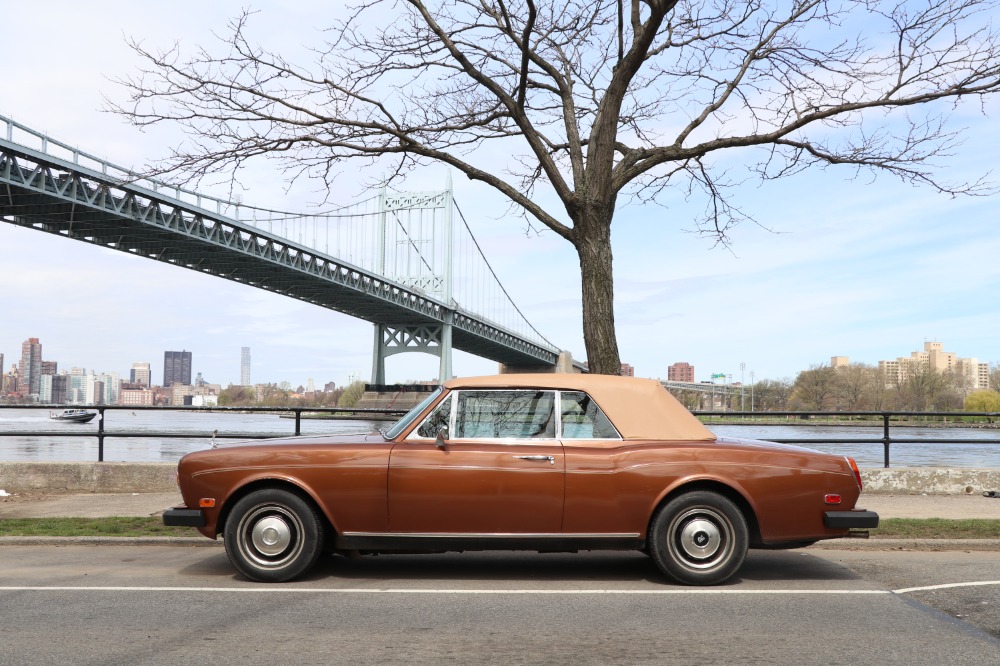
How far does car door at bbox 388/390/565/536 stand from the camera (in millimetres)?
6016

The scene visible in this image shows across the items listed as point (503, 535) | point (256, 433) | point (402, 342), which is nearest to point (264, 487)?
point (503, 535)

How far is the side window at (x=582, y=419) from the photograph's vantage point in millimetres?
6242

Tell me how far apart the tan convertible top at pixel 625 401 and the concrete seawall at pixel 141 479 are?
19.1 feet

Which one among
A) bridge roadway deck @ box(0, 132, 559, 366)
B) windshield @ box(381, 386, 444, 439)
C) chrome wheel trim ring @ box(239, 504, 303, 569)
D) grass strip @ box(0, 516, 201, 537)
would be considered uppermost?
bridge roadway deck @ box(0, 132, 559, 366)

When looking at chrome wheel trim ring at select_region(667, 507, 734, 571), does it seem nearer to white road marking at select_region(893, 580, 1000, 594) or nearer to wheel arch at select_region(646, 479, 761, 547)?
wheel arch at select_region(646, 479, 761, 547)

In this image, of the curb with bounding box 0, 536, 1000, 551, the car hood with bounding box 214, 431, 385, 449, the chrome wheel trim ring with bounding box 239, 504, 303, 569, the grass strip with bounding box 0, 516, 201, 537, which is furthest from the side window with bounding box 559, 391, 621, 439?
the grass strip with bounding box 0, 516, 201, 537

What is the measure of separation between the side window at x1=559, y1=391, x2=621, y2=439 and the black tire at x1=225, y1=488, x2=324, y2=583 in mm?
1866

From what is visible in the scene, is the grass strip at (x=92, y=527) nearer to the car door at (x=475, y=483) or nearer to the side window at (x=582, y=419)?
the car door at (x=475, y=483)

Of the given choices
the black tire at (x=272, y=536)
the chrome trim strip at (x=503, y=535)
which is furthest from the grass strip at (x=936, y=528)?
the black tire at (x=272, y=536)

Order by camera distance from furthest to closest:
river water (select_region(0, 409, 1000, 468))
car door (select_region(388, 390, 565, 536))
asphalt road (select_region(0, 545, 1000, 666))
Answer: river water (select_region(0, 409, 1000, 468)) → car door (select_region(388, 390, 565, 536)) → asphalt road (select_region(0, 545, 1000, 666))

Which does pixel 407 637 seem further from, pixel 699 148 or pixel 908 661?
pixel 699 148

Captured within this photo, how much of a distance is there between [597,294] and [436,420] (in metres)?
4.03

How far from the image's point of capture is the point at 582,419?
6293 millimetres

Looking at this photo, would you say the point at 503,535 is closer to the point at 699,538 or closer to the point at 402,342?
the point at 699,538
